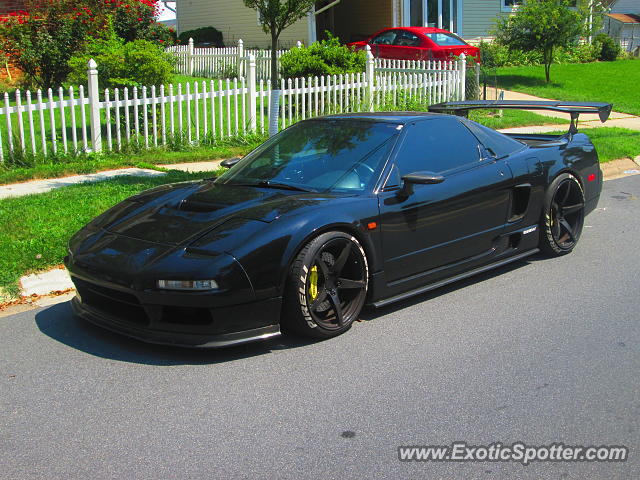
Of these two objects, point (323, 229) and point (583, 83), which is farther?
point (583, 83)

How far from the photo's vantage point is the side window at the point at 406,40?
70.9ft

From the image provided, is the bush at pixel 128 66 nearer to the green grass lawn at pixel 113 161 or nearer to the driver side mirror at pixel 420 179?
the green grass lawn at pixel 113 161

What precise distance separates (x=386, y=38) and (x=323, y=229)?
18.8 metres

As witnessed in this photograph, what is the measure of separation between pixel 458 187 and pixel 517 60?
893 inches

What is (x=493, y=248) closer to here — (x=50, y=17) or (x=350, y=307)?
(x=350, y=307)

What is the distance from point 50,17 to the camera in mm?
17094

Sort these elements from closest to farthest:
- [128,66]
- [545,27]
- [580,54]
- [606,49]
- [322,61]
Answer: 1. [128,66]
2. [322,61]
3. [545,27]
4. [580,54]
5. [606,49]

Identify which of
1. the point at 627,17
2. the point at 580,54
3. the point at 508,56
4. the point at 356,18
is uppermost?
the point at 627,17

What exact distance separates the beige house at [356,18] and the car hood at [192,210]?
2112 cm

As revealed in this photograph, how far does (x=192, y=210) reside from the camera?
17.2 ft

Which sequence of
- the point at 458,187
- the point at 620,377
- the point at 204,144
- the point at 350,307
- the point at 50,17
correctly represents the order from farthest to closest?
the point at 50,17 < the point at 204,144 < the point at 458,187 < the point at 350,307 < the point at 620,377

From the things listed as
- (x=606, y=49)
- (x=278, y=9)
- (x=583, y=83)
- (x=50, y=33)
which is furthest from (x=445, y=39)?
(x=278, y=9)

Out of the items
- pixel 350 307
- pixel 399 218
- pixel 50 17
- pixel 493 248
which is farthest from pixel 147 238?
pixel 50 17

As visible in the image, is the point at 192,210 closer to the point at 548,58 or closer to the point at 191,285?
the point at 191,285
